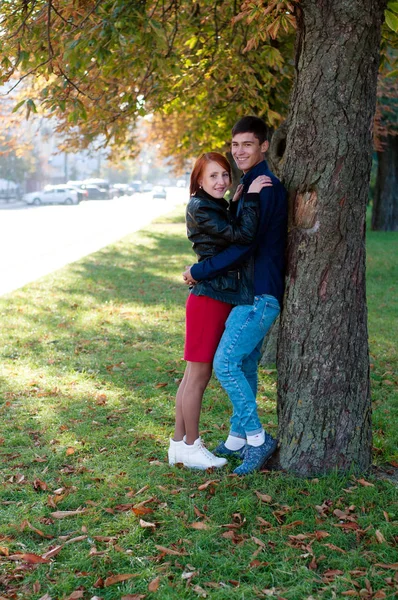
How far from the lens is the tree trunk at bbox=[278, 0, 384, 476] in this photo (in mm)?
4449

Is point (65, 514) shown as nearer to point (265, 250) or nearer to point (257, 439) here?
point (257, 439)

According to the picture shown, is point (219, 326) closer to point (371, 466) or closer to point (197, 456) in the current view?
point (197, 456)

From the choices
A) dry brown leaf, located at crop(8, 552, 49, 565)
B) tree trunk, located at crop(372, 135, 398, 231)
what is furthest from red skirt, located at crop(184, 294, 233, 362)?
tree trunk, located at crop(372, 135, 398, 231)

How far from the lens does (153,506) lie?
4391mm

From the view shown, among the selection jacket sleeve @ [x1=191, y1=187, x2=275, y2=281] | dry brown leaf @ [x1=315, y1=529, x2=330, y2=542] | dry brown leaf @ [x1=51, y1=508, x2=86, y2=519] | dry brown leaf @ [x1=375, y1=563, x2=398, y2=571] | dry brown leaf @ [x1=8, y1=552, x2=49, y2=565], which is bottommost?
dry brown leaf @ [x1=51, y1=508, x2=86, y2=519]

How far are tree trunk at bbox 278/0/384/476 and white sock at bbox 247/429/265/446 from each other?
0.45 feet

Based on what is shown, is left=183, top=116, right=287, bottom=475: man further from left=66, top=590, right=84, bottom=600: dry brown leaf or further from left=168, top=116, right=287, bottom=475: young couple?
left=66, top=590, right=84, bottom=600: dry brown leaf

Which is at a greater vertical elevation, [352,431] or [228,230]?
[228,230]

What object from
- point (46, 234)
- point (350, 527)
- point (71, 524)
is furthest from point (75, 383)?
point (46, 234)

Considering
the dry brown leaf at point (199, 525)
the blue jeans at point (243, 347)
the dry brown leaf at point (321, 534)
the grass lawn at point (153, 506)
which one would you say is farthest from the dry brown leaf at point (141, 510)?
the dry brown leaf at point (321, 534)

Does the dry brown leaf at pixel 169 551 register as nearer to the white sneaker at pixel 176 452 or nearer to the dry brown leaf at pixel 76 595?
the dry brown leaf at pixel 76 595

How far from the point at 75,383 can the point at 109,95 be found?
438 centimetres

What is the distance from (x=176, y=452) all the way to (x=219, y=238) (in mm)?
1483

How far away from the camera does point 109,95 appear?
991 centimetres
